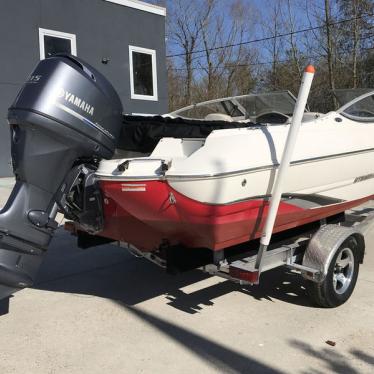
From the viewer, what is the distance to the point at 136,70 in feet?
48.1

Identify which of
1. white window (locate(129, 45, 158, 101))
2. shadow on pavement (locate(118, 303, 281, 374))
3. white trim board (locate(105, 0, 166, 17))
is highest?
white trim board (locate(105, 0, 166, 17))

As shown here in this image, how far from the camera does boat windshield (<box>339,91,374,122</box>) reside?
15.3 feet

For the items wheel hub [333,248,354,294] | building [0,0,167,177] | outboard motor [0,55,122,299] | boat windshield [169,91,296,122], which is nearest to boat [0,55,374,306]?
outboard motor [0,55,122,299]

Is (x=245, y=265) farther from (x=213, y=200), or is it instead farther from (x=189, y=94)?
(x=189, y=94)

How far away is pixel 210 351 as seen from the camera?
3.53 meters

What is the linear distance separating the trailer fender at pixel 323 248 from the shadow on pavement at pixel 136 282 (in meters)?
0.40

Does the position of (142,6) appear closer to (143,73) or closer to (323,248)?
(143,73)

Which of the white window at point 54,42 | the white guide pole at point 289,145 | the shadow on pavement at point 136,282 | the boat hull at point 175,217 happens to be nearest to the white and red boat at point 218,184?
the boat hull at point 175,217

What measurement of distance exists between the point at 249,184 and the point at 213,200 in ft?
1.11

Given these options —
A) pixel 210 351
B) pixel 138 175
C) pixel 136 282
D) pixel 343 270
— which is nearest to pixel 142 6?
pixel 136 282

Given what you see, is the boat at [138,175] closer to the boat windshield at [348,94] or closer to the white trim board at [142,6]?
the boat windshield at [348,94]

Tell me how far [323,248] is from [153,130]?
1697 millimetres

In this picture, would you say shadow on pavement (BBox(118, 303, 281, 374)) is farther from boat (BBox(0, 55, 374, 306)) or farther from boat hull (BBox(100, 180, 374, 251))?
boat hull (BBox(100, 180, 374, 251))

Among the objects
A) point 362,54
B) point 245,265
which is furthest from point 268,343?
point 362,54
